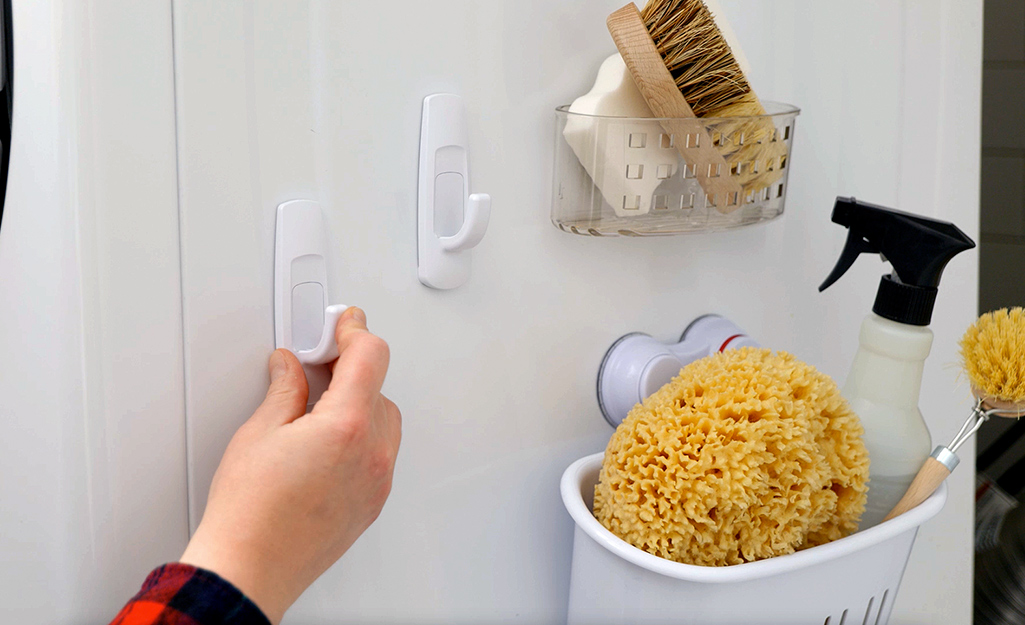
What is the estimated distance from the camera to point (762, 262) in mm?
A: 663

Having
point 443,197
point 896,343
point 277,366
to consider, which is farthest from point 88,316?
point 896,343

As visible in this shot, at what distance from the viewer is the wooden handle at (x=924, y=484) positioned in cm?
54

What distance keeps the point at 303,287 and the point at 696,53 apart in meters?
0.27

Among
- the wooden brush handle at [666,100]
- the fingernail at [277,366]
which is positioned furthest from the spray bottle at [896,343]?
the fingernail at [277,366]

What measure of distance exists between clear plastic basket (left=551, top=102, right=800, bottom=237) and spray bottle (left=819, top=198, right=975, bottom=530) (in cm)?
8

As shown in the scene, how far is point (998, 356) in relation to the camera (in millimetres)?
528

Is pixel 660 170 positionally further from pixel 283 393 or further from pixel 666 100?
pixel 283 393

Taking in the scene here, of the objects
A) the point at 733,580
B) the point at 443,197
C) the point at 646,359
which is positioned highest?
the point at 443,197

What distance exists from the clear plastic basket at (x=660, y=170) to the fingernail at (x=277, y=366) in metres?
0.20

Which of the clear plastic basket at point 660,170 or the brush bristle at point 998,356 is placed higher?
the clear plastic basket at point 660,170

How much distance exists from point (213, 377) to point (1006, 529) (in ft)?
3.26

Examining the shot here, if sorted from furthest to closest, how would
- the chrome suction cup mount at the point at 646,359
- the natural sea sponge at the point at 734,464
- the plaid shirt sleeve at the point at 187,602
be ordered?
1. the chrome suction cup mount at the point at 646,359
2. the natural sea sponge at the point at 734,464
3. the plaid shirt sleeve at the point at 187,602

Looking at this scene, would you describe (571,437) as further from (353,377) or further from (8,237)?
(8,237)

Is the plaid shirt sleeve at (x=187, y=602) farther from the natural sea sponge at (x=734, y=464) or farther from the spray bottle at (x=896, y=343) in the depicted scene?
the spray bottle at (x=896, y=343)
